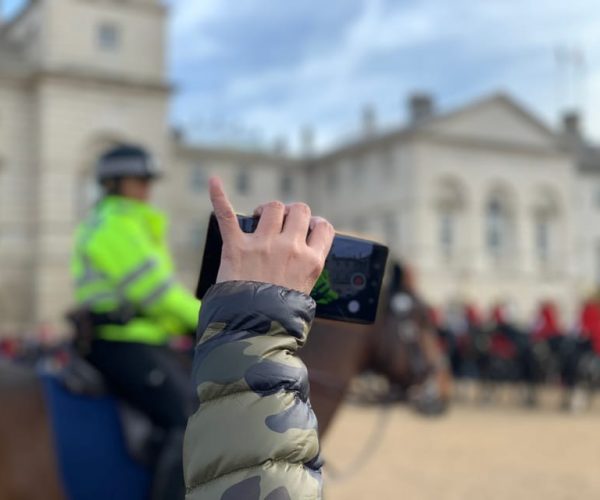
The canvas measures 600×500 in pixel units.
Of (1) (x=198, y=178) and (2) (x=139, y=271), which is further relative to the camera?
(1) (x=198, y=178)

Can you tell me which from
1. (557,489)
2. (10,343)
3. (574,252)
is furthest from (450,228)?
(557,489)

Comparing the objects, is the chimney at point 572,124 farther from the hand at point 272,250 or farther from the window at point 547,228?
the hand at point 272,250

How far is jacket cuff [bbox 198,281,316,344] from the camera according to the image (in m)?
1.50

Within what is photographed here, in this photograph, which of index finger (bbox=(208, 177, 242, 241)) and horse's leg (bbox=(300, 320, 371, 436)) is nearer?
index finger (bbox=(208, 177, 242, 241))

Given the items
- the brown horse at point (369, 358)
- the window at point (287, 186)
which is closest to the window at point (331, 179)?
the window at point (287, 186)

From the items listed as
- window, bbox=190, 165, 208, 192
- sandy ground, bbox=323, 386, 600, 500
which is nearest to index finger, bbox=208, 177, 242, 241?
sandy ground, bbox=323, 386, 600, 500

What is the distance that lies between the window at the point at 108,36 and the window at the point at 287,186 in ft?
45.0

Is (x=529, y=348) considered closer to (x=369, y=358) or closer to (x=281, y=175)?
(x=369, y=358)

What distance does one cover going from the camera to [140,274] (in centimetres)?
414

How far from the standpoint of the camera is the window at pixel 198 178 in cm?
4444

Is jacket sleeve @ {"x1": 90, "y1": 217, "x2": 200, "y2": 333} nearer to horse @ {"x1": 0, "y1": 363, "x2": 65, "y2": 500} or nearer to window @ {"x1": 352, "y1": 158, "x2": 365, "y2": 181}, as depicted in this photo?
horse @ {"x1": 0, "y1": 363, "x2": 65, "y2": 500}

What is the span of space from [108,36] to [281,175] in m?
13.9

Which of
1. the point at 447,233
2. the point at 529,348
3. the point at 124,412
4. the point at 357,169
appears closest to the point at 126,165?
the point at 124,412

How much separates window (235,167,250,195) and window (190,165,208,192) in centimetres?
176
